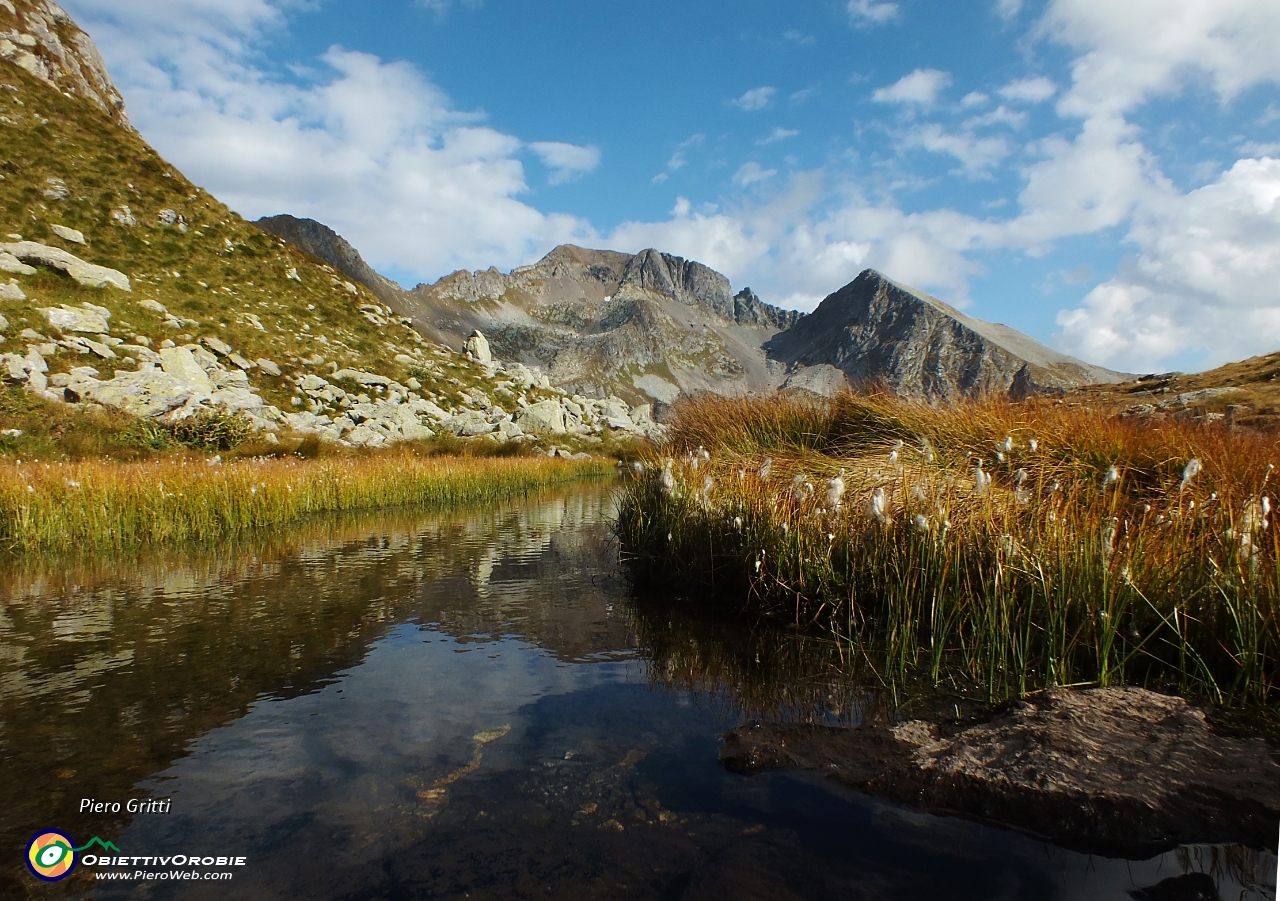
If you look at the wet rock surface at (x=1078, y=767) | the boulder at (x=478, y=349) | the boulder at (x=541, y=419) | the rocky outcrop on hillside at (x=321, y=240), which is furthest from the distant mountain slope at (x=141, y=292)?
the rocky outcrop on hillside at (x=321, y=240)

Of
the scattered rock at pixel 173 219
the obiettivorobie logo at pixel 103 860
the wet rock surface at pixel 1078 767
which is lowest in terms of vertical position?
the obiettivorobie logo at pixel 103 860

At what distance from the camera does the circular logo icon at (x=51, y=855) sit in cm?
278

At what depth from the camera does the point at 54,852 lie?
9.52 feet

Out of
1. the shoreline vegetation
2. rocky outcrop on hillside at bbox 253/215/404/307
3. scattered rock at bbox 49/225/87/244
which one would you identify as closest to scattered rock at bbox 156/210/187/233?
scattered rock at bbox 49/225/87/244

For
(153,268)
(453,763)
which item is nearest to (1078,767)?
(453,763)

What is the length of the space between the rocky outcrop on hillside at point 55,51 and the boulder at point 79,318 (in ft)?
75.3

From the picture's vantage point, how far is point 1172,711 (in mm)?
3393

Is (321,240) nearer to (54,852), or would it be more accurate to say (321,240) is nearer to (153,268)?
(153,268)

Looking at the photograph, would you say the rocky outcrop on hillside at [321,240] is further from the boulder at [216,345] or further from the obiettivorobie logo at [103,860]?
the obiettivorobie logo at [103,860]

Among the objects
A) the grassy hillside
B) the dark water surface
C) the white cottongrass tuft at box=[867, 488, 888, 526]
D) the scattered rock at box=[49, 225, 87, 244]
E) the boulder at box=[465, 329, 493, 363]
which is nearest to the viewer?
the dark water surface

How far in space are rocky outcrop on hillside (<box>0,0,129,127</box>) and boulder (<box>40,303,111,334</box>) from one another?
2296 cm

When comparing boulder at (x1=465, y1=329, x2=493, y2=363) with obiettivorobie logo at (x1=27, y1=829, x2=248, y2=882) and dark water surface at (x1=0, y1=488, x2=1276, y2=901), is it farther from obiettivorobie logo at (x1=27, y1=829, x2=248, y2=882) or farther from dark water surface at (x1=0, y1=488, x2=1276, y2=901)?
obiettivorobie logo at (x1=27, y1=829, x2=248, y2=882)

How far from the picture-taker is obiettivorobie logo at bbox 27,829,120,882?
9.12ft

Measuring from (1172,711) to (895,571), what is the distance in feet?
7.01
